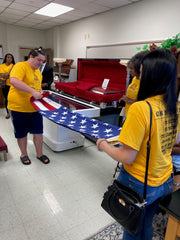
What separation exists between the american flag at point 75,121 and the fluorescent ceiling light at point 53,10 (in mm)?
2968

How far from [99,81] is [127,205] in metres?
3.49

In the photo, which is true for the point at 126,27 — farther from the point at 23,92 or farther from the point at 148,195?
the point at 148,195

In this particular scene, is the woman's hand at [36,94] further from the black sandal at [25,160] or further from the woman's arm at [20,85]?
the black sandal at [25,160]

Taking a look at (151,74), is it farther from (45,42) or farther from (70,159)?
(45,42)

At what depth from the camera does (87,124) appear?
1924mm

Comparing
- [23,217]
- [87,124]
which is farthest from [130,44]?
[23,217]

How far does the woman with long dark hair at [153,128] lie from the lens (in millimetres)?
787

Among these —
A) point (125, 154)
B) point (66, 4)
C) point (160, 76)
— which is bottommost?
point (125, 154)

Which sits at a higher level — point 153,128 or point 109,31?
point 109,31

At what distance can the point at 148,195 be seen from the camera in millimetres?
924

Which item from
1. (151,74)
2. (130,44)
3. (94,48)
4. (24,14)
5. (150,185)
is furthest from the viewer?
(24,14)

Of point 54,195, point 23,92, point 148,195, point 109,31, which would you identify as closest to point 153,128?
point 148,195

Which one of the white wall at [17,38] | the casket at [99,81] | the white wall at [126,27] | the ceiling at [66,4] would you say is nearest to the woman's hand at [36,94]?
the casket at [99,81]

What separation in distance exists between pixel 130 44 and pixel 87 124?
8.62 feet
